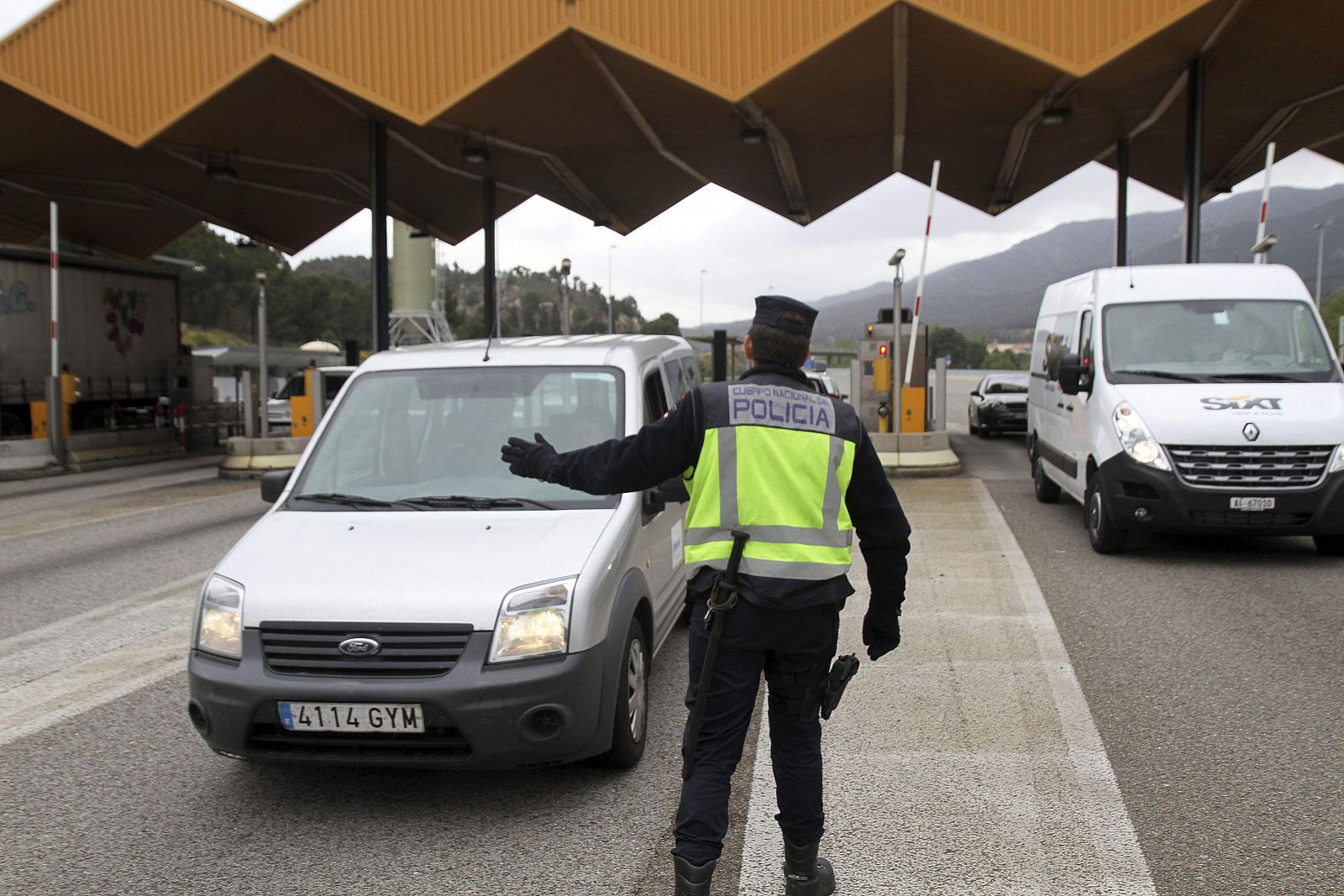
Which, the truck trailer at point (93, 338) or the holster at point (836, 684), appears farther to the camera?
the truck trailer at point (93, 338)

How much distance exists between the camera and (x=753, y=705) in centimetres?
339

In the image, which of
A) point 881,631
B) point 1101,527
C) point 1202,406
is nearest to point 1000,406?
point 1101,527

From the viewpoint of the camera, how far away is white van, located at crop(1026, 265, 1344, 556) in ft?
28.5

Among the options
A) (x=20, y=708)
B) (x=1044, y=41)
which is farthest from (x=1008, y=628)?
(x=1044, y=41)

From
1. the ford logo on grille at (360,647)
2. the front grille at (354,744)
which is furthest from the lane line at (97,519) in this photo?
the ford logo on grille at (360,647)

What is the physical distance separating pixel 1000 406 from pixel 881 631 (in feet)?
71.6

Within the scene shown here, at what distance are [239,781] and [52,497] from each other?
45.2ft

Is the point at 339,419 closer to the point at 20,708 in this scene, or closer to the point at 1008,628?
the point at 20,708

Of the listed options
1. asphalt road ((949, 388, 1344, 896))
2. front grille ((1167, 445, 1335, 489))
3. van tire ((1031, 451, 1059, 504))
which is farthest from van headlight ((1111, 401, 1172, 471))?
van tire ((1031, 451, 1059, 504))

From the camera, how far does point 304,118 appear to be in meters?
20.6

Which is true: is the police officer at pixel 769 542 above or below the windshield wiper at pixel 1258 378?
below

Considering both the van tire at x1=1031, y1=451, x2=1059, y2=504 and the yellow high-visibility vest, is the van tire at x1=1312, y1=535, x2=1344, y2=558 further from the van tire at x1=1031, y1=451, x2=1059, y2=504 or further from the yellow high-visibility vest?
the yellow high-visibility vest

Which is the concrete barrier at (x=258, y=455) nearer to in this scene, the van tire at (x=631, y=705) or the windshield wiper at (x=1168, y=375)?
the windshield wiper at (x=1168, y=375)

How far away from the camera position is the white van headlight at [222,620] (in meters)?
4.32
